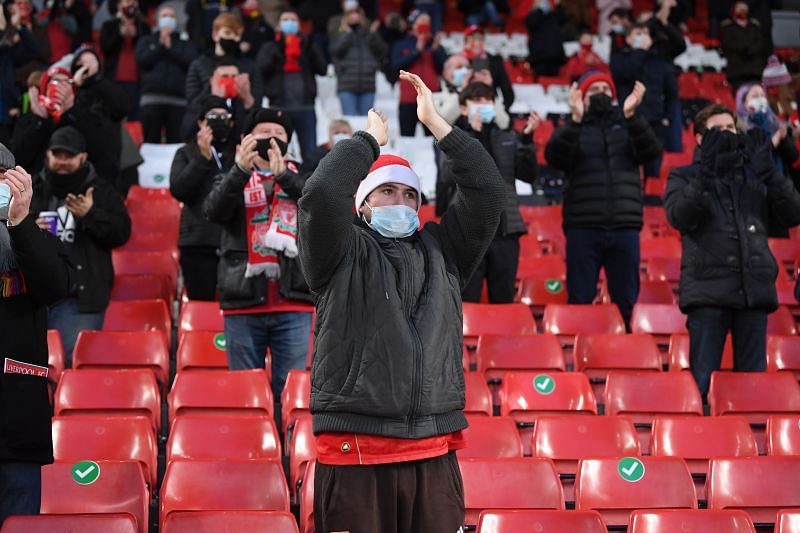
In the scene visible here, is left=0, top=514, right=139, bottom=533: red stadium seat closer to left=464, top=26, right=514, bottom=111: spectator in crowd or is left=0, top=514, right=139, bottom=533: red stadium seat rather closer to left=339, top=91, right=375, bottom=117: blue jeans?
left=464, top=26, right=514, bottom=111: spectator in crowd

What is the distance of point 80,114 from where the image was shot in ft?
26.4

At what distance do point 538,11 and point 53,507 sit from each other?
1075cm

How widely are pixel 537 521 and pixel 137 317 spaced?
346 cm

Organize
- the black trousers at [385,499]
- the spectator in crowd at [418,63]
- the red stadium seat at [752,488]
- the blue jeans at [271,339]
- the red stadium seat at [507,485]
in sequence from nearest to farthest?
the black trousers at [385,499] → the red stadium seat at [507,485] → the red stadium seat at [752,488] → the blue jeans at [271,339] → the spectator in crowd at [418,63]

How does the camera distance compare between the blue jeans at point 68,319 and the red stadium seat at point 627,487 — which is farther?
the blue jeans at point 68,319

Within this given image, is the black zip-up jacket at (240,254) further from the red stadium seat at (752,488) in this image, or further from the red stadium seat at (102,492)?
the red stadium seat at (752,488)

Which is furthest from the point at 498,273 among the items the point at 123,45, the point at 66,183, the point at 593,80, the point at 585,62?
the point at 585,62

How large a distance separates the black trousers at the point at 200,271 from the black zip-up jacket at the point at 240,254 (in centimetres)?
113

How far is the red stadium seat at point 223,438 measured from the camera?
5.36m

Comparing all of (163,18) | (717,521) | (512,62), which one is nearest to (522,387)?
(717,521)

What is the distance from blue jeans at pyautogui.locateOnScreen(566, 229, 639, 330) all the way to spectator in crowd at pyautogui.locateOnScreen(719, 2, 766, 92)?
6.87 m

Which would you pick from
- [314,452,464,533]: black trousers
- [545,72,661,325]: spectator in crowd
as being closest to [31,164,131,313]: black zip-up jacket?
[545,72,661,325]: spectator in crowd

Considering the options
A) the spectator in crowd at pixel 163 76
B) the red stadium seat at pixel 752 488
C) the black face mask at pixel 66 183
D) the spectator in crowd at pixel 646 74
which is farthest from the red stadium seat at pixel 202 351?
the spectator in crowd at pixel 646 74

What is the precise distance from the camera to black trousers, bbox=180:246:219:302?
731 centimetres
